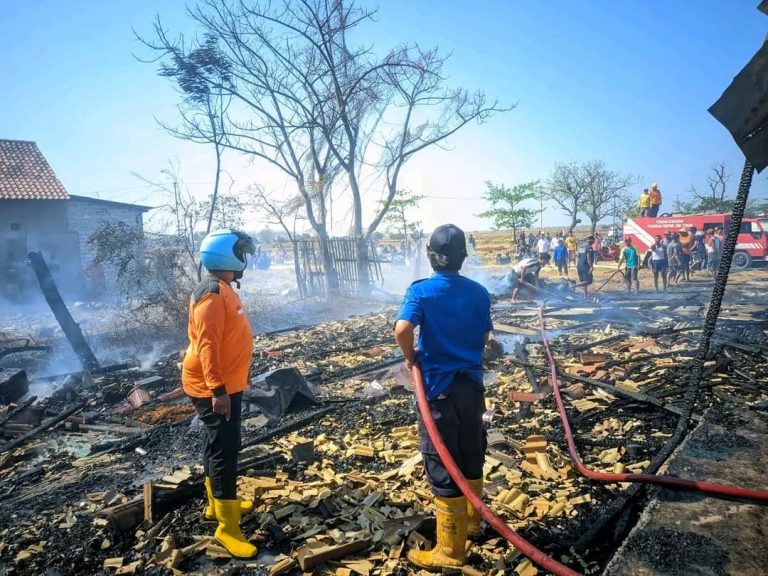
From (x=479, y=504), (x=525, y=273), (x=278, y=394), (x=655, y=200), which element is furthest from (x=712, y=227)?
(x=479, y=504)

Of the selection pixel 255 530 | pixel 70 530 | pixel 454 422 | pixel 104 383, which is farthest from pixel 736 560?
pixel 104 383

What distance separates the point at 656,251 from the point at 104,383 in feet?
63.1

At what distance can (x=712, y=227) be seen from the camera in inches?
1037

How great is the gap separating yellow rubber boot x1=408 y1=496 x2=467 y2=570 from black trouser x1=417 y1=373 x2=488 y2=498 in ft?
0.25

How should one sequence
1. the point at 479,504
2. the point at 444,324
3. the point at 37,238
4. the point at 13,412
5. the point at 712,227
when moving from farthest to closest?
1. the point at 712,227
2. the point at 37,238
3. the point at 13,412
4. the point at 444,324
5. the point at 479,504

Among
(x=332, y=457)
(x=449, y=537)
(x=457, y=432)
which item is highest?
(x=457, y=432)

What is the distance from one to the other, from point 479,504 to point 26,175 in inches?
1212

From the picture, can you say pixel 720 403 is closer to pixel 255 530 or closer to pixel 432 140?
pixel 255 530

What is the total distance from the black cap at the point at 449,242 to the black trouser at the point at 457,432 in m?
0.80

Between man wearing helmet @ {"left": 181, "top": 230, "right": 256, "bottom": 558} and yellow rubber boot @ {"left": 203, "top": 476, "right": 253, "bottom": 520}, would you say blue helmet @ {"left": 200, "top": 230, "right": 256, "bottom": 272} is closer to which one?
man wearing helmet @ {"left": 181, "top": 230, "right": 256, "bottom": 558}

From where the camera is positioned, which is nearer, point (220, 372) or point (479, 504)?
point (479, 504)

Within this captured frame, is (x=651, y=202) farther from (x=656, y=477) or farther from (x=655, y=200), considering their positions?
(x=656, y=477)

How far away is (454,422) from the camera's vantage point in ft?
9.40

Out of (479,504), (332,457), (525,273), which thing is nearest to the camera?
(479,504)
